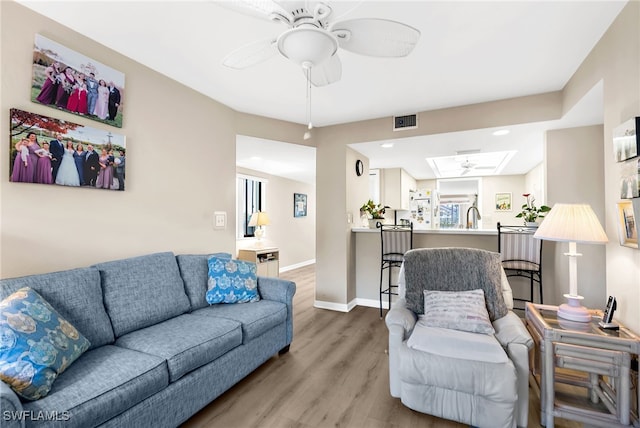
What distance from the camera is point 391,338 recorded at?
1974mm

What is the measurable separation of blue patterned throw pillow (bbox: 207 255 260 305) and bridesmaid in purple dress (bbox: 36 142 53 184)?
1.26 m

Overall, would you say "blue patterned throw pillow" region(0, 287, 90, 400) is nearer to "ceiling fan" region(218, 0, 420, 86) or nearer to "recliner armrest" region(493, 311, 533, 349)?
"ceiling fan" region(218, 0, 420, 86)

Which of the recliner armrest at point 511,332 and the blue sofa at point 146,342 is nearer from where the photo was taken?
the blue sofa at point 146,342

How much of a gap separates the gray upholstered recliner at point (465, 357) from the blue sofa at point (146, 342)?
1.08 metres

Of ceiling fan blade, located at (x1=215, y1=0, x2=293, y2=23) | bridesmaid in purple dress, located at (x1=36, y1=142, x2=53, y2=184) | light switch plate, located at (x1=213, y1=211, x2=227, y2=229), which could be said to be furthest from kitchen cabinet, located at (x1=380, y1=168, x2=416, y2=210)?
bridesmaid in purple dress, located at (x1=36, y1=142, x2=53, y2=184)

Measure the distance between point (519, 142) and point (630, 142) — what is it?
8.08ft

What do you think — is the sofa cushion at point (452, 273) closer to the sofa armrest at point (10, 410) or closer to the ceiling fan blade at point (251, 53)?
the ceiling fan blade at point (251, 53)

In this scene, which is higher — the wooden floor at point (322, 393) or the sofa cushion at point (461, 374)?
the sofa cushion at point (461, 374)

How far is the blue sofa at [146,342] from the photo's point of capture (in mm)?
1292

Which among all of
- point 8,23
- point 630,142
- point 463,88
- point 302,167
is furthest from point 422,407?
point 302,167

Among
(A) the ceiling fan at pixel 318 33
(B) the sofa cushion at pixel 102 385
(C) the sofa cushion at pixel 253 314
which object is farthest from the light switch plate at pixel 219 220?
(A) the ceiling fan at pixel 318 33

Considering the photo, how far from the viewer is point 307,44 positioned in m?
1.38

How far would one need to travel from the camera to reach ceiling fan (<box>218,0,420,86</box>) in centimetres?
131

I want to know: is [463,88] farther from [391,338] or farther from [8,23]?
[8,23]
